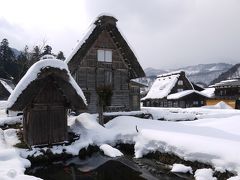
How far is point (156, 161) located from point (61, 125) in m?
5.88

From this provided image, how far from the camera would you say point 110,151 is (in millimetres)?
14961

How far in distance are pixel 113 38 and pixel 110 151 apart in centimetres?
1299

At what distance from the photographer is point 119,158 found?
571 inches

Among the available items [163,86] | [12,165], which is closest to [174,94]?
[163,86]

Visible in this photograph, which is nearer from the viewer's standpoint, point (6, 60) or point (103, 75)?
point (103, 75)

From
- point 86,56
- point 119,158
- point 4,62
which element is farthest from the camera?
point 4,62

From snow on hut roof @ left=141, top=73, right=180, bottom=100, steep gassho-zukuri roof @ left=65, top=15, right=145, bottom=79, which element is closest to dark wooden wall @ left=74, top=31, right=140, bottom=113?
steep gassho-zukuri roof @ left=65, top=15, right=145, bottom=79

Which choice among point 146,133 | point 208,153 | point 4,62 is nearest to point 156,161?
point 146,133

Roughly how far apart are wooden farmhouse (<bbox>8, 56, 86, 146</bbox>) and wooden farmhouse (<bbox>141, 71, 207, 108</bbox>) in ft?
102

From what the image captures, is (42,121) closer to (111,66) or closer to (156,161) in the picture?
(156,161)

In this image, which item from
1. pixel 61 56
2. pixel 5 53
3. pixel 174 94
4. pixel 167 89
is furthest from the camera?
pixel 61 56

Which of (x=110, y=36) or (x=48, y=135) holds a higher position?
(x=110, y=36)

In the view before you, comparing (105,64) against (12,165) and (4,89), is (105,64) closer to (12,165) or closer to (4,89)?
(12,165)

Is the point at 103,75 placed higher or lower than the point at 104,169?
higher
